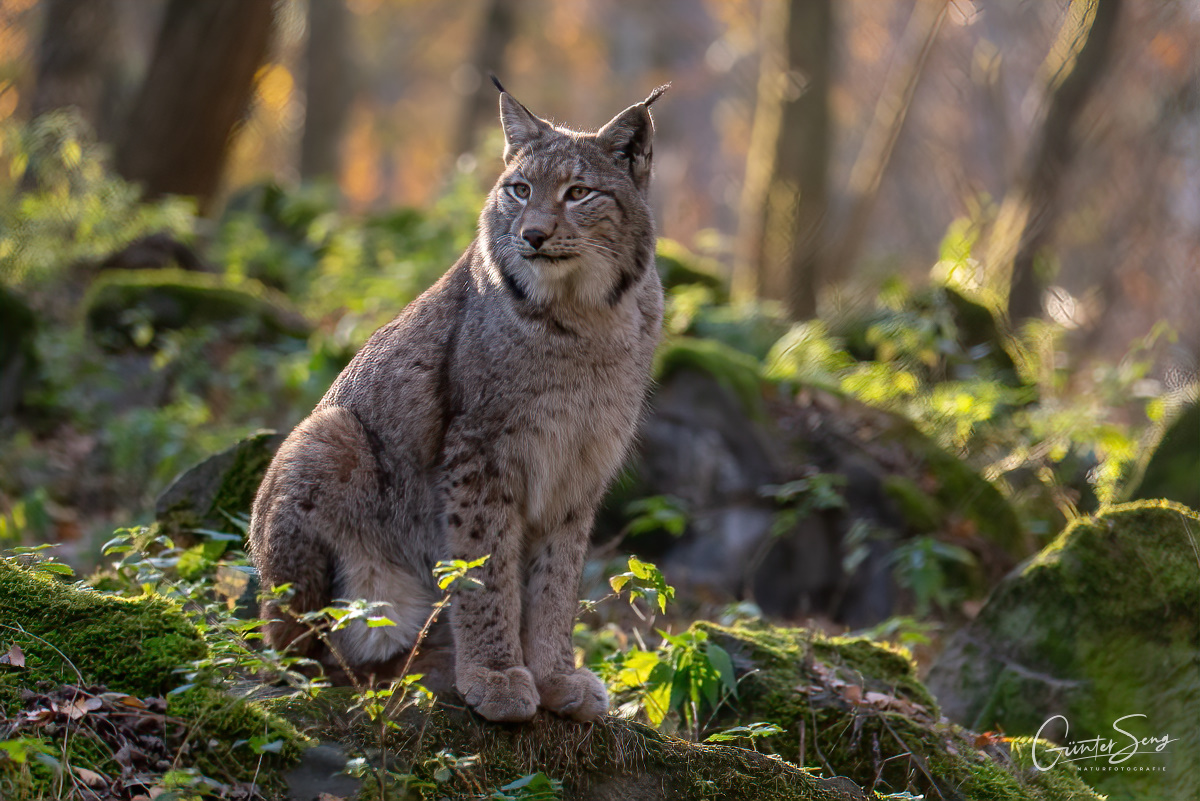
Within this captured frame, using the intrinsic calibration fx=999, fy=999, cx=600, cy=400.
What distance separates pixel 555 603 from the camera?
13.3 ft

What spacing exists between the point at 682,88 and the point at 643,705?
33758mm

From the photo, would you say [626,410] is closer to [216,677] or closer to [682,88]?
[216,677]

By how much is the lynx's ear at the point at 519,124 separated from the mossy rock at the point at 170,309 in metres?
5.45

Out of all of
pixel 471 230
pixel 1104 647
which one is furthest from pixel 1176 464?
pixel 471 230

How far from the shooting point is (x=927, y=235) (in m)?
24.4

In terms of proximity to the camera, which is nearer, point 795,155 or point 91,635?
point 91,635

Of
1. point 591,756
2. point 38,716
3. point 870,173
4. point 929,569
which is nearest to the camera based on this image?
point 38,716

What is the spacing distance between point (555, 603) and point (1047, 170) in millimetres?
9243

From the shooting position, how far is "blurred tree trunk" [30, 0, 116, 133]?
13.2 m

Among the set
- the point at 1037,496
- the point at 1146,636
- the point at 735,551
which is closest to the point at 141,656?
the point at 1146,636

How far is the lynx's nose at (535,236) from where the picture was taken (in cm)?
385

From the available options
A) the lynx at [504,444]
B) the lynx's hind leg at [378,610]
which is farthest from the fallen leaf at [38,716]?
the lynx's hind leg at [378,610]

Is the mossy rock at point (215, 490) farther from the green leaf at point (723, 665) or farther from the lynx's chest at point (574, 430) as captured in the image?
the green leaf at point (723, 665)

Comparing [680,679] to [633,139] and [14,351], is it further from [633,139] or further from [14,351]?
[14,351]
